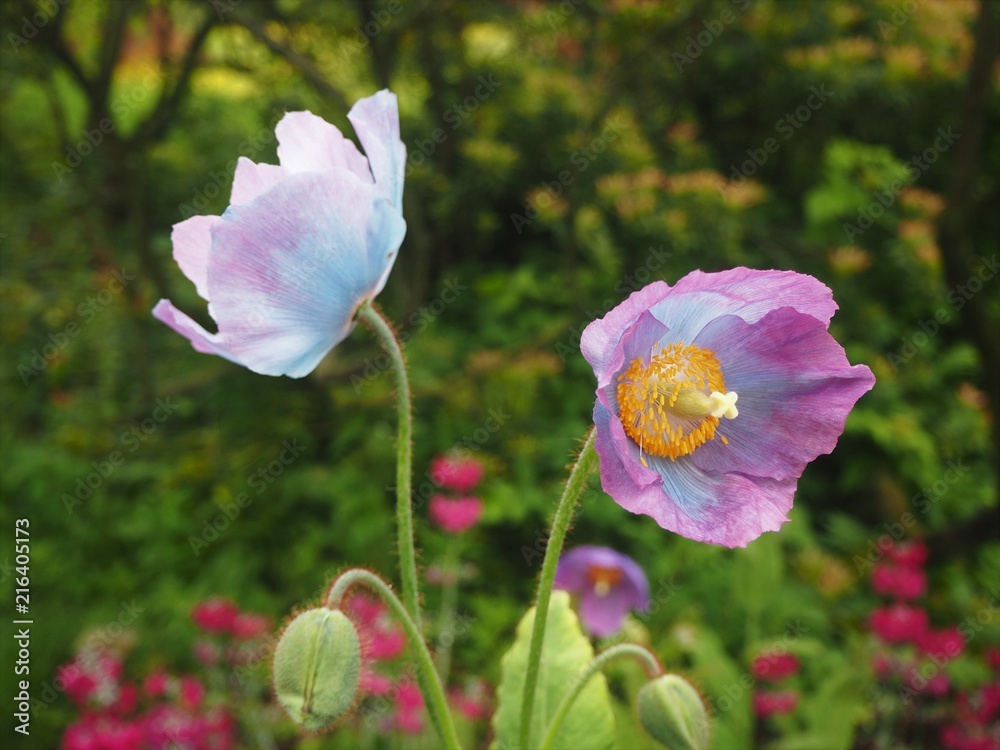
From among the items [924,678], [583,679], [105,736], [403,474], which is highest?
[403,474]

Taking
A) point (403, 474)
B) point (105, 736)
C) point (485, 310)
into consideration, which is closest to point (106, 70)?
point (485, 310)

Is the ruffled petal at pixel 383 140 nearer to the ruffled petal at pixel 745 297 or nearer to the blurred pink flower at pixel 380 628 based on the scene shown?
the ruffled petal at pixel 745 297

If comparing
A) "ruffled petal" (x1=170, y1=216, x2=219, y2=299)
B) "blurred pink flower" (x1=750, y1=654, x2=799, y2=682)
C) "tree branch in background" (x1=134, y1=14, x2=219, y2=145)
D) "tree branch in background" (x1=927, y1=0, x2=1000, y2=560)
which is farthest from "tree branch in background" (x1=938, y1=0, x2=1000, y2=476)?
"ruffled petal" (x1=170, y1=216, x2=219, y2=299)

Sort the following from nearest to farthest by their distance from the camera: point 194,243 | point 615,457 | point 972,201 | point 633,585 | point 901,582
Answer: point 615,457, point 194,243, point 633,585, point 901,582, point 972,201

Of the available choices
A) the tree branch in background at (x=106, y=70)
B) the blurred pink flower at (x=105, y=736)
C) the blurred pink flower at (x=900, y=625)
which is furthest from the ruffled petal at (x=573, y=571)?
the tree branch in background at (x=106, y=70)

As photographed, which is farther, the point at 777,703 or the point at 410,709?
the point at 777,703

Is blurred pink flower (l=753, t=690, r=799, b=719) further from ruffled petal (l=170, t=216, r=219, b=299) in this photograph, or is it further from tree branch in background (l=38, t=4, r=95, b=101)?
tree branch in background (l=38, t=4, r=95, b=101)

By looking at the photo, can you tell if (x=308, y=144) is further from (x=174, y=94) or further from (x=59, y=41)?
(x=174, y=94)

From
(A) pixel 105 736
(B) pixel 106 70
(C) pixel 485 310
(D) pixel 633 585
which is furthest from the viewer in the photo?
(C) pixel 485 310
